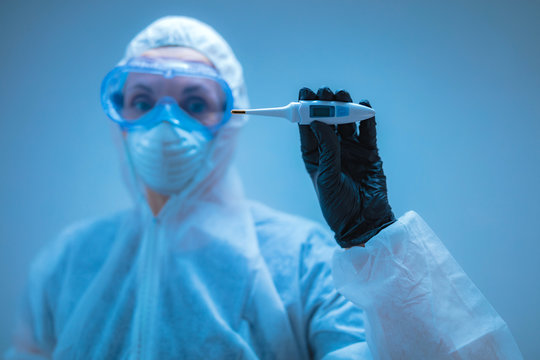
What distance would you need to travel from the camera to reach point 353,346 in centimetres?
86

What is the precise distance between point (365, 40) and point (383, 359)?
0.99 metres

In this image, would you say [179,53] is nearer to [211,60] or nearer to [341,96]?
[211,60]

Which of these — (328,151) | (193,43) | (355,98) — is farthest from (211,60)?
(328,151)

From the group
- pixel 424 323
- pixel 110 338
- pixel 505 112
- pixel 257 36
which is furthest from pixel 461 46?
pixel 110 338

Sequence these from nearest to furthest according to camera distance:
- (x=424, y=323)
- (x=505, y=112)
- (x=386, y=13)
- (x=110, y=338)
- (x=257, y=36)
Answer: (x=424, y=323) < (x=110, y=338) < (x=505, y=112) < (x=386, y=13) < (x=257, y=36)

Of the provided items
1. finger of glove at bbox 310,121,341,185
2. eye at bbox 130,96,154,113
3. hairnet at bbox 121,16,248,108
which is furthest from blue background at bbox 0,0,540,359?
eye at bbox 130,96,154,113

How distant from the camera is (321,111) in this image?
767mm

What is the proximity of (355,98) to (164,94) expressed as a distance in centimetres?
60

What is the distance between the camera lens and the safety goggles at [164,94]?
106 centimetres

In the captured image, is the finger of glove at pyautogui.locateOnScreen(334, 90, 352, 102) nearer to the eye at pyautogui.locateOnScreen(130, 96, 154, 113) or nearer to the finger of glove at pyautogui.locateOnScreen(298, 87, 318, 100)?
the finger of glove at pyautogui.locateOnScreen(298, 87, 318, 100)

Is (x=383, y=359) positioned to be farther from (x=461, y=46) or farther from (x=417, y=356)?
(x=461, y=46)

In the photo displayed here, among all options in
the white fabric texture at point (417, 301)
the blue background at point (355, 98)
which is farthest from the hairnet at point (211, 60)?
the white fabric texture at point (417, 301)

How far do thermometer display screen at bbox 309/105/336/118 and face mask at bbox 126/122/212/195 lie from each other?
432 mm

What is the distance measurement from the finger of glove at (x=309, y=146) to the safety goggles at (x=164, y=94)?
294 millimetres
